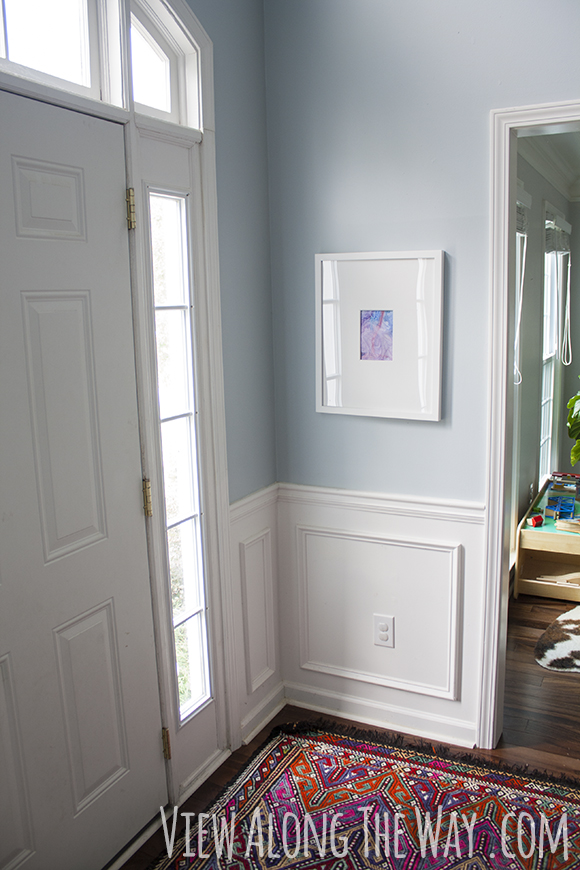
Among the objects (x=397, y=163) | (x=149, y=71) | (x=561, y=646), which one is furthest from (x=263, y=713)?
(x=149, y=71)

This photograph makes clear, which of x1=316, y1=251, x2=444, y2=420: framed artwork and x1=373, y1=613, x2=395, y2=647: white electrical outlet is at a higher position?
x1=316, y1=251, x2=444, y2=420: framed artwork

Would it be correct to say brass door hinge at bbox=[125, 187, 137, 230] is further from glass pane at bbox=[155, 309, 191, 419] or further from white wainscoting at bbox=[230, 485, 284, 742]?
white wainscoting at bbox=[230, 485, 284, 742]

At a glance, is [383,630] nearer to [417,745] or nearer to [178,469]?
[417,745]

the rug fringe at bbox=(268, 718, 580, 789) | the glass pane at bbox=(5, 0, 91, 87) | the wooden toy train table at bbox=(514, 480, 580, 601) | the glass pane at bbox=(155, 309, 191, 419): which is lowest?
the rug fringe at bbox=(268, 718, 580, 789)

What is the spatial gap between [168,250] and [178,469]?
0.73 meters

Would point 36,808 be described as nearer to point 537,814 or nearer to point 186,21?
point 537,814

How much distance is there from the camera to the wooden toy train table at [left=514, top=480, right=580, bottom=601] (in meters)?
3.88

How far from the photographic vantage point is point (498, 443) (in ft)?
7.93

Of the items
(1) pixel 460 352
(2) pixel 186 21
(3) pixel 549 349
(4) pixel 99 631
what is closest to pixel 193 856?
(4) pixel 99 631

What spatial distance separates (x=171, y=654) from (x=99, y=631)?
374 millimetres

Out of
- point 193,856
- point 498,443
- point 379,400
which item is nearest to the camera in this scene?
point 193,856

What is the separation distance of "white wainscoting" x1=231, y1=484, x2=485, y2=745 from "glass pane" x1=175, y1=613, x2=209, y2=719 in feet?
0.72

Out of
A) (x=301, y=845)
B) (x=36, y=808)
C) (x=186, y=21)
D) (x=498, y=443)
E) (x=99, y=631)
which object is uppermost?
(x=186, y=21)

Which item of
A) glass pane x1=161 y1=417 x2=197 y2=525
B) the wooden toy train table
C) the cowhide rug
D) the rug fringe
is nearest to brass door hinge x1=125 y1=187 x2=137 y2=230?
glass pane x1=161 y1=417 x2=197 y2=525
